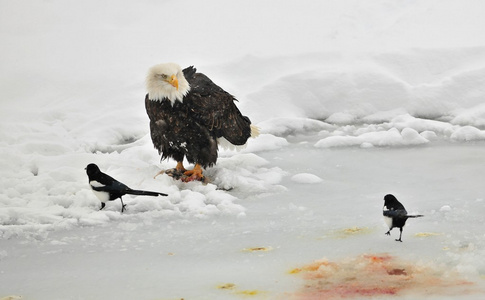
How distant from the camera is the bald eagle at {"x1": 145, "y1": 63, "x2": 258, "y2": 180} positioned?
4.63m

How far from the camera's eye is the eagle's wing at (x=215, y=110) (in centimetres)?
473

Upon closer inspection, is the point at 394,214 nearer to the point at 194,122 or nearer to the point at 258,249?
the point at 258,249

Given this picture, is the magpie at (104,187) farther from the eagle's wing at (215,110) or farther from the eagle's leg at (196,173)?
the eagle's wing at (215,110)

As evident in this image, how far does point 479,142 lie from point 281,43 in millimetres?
3348

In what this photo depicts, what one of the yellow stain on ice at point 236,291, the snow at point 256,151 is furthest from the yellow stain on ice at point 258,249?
the yellow stain on ice at point 236,291

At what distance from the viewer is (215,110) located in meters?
4.81

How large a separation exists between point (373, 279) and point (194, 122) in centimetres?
197

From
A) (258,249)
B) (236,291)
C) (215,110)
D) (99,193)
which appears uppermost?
(215,110)

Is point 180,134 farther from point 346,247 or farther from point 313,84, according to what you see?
point 313,84

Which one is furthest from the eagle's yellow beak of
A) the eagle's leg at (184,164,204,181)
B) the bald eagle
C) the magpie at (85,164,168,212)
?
the magpie at (85,164,168,212)

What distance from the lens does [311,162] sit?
5320 mm

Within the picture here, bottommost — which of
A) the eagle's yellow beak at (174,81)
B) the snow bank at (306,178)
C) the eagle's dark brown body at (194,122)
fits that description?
the snow bank at (306,178)

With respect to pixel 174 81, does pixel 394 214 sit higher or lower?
lower

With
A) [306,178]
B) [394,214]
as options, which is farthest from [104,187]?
[394,214]
